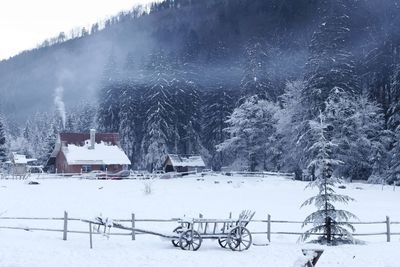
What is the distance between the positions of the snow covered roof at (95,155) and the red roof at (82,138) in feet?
2.12

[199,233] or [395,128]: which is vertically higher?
[395,128]

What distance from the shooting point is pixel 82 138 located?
66.6 metres


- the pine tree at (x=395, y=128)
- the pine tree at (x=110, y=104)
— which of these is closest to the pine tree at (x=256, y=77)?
the pine tree at (x=395, y=128)

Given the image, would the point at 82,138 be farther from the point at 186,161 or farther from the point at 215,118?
the point at 215,118

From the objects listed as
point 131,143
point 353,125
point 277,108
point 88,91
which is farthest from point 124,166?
point 88,91

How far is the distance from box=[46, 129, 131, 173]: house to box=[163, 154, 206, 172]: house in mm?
5793

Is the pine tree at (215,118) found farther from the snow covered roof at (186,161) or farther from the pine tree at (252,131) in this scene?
the pine tree at (252,131)

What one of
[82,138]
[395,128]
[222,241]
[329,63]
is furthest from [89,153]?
[222,241]

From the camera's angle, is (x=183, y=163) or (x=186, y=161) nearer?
(x=183, y=163)

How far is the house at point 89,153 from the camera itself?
204 ft

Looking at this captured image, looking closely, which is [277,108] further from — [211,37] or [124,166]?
[211,37]

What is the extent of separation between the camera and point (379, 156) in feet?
163

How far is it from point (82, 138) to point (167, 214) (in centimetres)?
3901

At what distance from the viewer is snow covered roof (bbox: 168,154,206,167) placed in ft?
213
